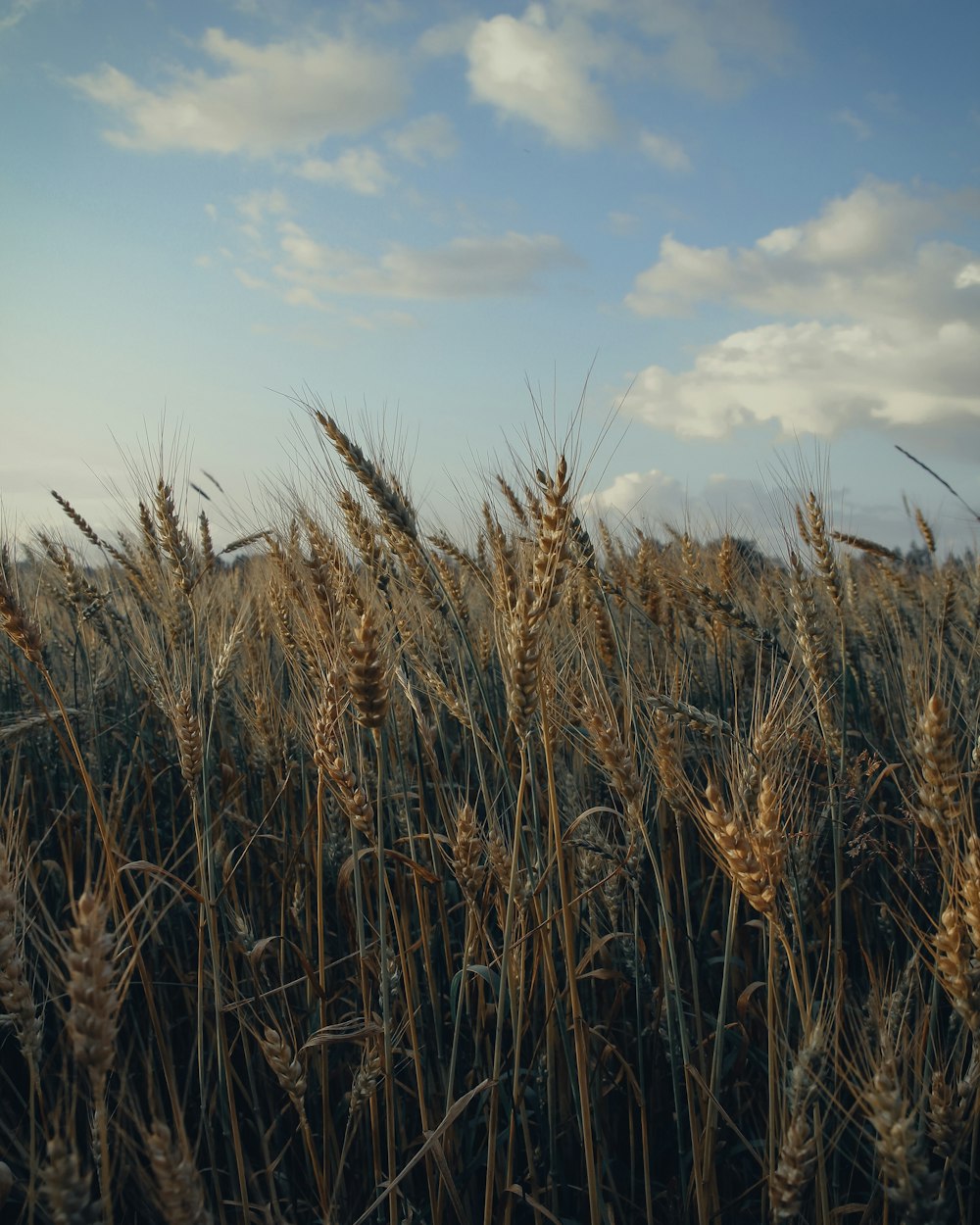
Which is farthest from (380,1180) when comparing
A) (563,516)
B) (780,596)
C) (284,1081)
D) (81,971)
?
(780,596)

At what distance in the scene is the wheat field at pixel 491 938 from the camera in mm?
1555

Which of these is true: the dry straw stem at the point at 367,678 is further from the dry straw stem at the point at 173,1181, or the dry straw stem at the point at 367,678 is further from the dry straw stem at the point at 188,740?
the dry straw stem at the point at 173,1181

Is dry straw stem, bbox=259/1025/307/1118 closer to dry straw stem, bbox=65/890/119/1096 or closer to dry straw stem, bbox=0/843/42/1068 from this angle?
dry straw stem, bbox=0/843/42/1068

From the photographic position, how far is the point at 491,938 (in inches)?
98.0

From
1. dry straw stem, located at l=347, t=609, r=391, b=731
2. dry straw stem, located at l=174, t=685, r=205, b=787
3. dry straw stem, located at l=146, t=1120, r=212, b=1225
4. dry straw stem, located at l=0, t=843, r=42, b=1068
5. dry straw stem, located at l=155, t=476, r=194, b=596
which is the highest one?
dry straw stem, located at l=155, t=476, r=194, b=596

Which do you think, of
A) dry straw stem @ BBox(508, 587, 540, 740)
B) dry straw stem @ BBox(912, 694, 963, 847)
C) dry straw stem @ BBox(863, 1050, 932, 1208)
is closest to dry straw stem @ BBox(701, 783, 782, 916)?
dry straw stem @ BBox(863, 1050, 932, 1208)

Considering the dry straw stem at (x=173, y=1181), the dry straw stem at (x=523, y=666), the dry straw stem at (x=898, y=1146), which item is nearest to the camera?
the dry straw stem at (x=173, y=1181)

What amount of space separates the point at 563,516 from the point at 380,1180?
146cm

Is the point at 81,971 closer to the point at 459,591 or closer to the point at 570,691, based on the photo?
the point at 570,691

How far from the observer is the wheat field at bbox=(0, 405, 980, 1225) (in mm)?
1555

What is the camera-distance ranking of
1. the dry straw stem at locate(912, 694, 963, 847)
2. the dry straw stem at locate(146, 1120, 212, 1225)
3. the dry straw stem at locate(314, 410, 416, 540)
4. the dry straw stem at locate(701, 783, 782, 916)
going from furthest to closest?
the dry straw stem at locate(314, 410, 416, 540), the dry straw stem at locate(912, 694, 963, 847), the dry straw stem at locate(701, 783, 782, 916), the dry straw stem at locate(146, 1120, 212, 1225)

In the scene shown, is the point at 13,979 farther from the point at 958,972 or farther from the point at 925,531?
the point at 925,531

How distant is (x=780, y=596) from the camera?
13.2 feet

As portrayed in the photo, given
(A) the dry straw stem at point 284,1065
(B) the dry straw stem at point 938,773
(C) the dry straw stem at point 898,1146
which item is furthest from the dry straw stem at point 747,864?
(A) the dry straw stem at point 284,1065
